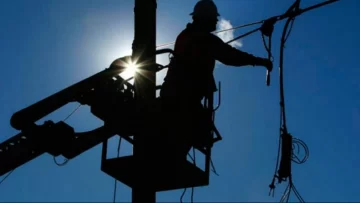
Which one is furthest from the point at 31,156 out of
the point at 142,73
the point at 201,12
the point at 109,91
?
the point at 201,12

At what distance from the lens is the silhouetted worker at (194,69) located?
30.5 ft

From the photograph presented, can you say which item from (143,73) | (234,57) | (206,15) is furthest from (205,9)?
(143,73)

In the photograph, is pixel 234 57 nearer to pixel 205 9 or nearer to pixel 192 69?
pixel 192 69

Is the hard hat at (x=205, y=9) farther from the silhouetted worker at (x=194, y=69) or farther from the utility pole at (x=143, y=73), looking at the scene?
the utility pole at (x=143, y=73)

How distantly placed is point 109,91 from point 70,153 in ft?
4.04

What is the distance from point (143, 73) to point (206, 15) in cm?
159

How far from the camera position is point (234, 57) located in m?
9.33

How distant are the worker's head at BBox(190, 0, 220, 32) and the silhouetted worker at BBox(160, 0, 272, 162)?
0.29 m

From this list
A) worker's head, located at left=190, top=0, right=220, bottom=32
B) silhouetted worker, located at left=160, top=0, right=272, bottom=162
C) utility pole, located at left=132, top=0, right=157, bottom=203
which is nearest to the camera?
utility pole, located at left=132, top=0, right=157, bottom=203

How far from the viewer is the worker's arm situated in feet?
30.6

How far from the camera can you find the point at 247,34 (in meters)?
11.1

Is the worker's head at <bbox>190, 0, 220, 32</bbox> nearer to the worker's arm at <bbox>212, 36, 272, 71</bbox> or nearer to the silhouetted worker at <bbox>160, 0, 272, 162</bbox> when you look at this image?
the silhouetted worker at <bbox>160, 0, 272, 162</bbox>

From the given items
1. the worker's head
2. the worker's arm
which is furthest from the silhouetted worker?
the worker's head

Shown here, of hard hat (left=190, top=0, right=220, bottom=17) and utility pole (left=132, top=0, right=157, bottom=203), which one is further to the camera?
hard hat (left=190, top=0, right=220, bottom=17)
